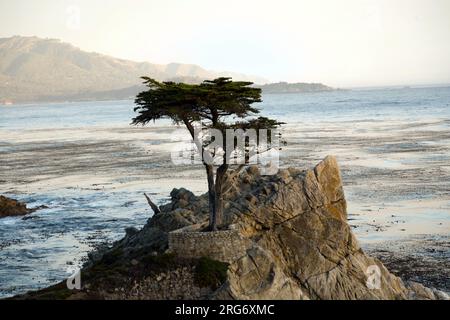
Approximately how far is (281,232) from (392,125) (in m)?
80.5

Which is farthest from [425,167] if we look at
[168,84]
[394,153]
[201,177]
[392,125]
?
[392,125]

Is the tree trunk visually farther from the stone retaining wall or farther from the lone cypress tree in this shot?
the stone retaining wall

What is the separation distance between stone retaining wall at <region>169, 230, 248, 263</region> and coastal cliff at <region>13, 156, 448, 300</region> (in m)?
0.04

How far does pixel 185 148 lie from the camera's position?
3319 inches

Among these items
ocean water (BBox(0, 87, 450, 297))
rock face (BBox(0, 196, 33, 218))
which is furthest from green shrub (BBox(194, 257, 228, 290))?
rock face (BBox(0, 196, 33, 218))

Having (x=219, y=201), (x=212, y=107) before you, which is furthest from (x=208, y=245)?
(x=212, y=107)

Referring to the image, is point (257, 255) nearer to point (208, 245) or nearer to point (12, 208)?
point (208, 245)

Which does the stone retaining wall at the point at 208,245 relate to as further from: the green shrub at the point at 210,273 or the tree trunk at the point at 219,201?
the tree trunk at the point at 219,201

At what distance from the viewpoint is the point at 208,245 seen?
26203mm

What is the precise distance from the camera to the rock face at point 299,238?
26.4 meters

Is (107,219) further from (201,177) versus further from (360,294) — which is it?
(360,294)

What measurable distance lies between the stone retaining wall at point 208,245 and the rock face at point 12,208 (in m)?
24.2

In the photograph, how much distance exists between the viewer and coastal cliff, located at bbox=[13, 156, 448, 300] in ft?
80.4

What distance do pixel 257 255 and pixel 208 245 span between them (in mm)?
1922
